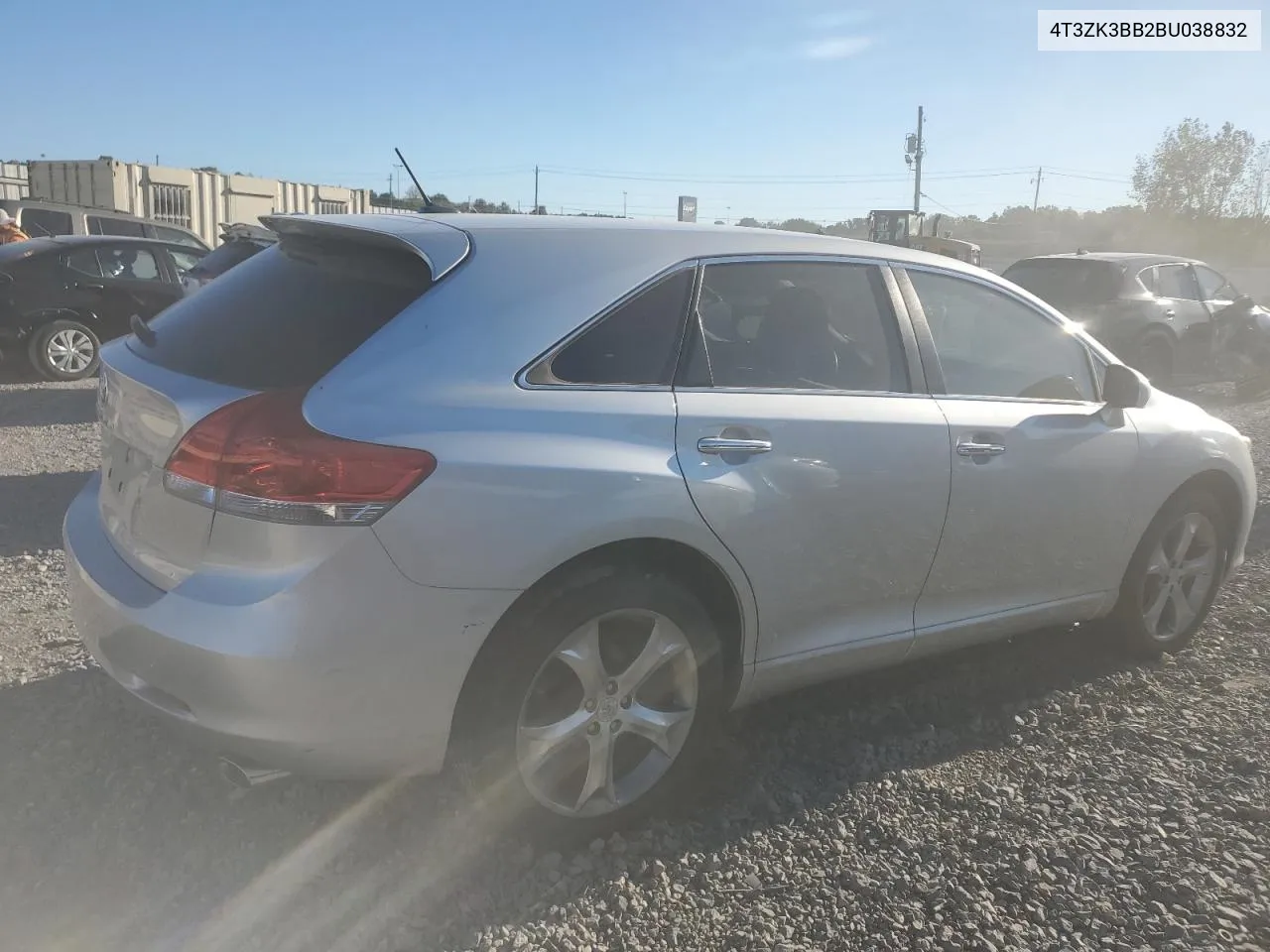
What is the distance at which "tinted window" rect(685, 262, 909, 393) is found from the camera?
2963mm

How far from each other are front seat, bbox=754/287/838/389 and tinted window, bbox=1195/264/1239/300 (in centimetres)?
1131

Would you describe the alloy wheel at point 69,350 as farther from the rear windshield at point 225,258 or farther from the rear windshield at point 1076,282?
the rear windshield at point 1076,282

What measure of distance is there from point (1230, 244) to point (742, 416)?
192ft

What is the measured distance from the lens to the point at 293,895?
256cm

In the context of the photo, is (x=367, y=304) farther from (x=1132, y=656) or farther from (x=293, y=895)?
(x=1132, y=656)

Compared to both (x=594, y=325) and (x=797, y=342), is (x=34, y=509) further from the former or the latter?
(x=797, y=342)

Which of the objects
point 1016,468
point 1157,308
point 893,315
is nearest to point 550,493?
point 893,315

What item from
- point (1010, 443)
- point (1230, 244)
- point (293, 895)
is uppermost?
point (1230, 244)

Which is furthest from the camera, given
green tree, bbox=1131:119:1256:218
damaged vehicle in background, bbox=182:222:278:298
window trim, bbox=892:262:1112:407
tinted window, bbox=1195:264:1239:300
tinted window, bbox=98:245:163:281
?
green tree, bbox=1131:119:1256:218

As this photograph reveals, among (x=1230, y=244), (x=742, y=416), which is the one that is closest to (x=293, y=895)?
(x=742, y=416)

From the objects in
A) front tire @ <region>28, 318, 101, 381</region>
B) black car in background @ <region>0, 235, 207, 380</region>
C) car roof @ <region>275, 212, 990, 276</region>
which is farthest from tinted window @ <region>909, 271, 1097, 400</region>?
front tire @ <region>28, 318, 101, 381</region>

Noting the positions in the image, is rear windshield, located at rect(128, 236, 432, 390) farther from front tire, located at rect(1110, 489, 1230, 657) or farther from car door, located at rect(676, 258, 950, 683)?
front tire, located at rect(1110, 489, 1230, 657)

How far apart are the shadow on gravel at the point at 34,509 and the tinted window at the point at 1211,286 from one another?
12.3 m

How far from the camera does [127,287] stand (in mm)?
10688
